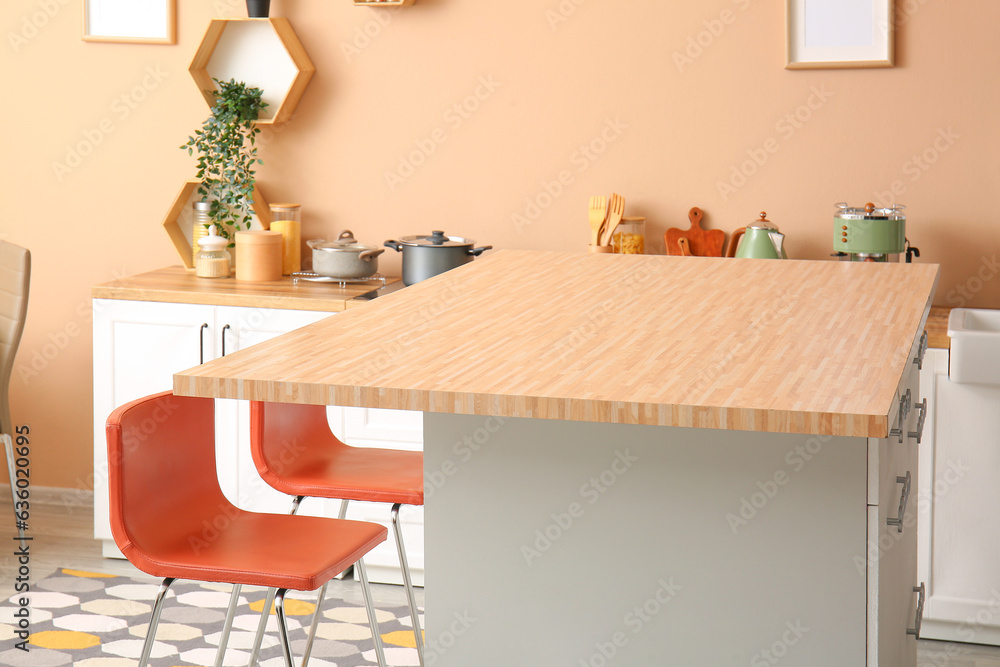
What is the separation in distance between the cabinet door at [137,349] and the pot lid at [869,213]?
1.95 metres

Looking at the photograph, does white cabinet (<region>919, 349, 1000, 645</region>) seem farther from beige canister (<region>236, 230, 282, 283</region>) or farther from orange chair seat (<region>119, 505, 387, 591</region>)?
beige canister (<region>236, 230, 282, 283</region>)

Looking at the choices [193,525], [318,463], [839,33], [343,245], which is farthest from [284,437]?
[839,33]

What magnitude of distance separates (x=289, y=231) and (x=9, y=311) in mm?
919

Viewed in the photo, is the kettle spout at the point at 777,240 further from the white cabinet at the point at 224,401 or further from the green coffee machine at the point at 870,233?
the white cabinet at the point at 224,401

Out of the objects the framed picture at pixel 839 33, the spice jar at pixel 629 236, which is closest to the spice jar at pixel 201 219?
the spice jar at pixel 629 236

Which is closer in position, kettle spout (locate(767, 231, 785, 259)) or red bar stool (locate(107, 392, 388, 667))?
red bar stool (locate(107, 392, 388, 667))

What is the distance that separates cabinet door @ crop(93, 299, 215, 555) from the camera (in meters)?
3.67

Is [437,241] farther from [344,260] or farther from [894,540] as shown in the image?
[894,540]

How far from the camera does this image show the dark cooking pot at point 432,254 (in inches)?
140

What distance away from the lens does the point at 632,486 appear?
167 centimetres

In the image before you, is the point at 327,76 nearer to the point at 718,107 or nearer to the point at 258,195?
the point at 258,195

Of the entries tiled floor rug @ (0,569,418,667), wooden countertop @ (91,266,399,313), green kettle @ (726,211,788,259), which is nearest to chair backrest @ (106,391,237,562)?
tiled floor rug @ (0,569,418,667)

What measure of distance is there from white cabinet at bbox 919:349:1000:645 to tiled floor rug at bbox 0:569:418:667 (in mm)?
1466

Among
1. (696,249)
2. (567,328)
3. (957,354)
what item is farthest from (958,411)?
(567,328)
